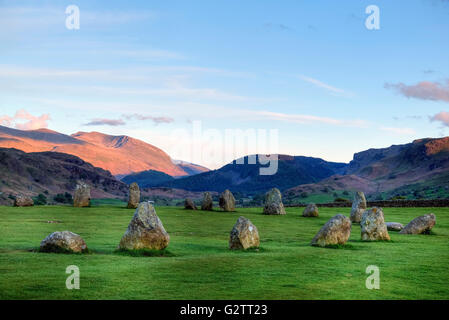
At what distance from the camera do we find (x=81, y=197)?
54781 millimetres

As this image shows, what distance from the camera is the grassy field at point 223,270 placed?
14297mm

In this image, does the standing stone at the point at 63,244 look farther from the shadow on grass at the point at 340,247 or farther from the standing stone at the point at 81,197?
the standing stone at the point at 81,197

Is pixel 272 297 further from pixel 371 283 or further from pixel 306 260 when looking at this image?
pixel 306 260

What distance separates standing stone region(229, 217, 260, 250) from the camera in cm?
2419

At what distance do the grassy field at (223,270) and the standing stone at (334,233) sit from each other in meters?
0.59

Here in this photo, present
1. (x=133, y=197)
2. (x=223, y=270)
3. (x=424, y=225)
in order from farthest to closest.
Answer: (x=133, y=197), (x=424, y=225), (x=223, y=270)

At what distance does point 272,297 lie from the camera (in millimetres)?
13703

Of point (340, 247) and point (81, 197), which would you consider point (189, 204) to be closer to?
point (81, 197)

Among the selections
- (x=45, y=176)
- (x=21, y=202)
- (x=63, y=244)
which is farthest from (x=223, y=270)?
(x=45, y=176)

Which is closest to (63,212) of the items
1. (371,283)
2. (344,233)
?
(344,233)

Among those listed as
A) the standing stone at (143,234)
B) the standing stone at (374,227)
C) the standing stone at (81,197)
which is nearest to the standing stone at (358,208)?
the standing stone at (374,227)

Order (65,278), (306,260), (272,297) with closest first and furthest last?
(272,297) < (65,278) < (306,260)

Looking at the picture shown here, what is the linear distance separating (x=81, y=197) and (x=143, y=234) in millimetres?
34334
